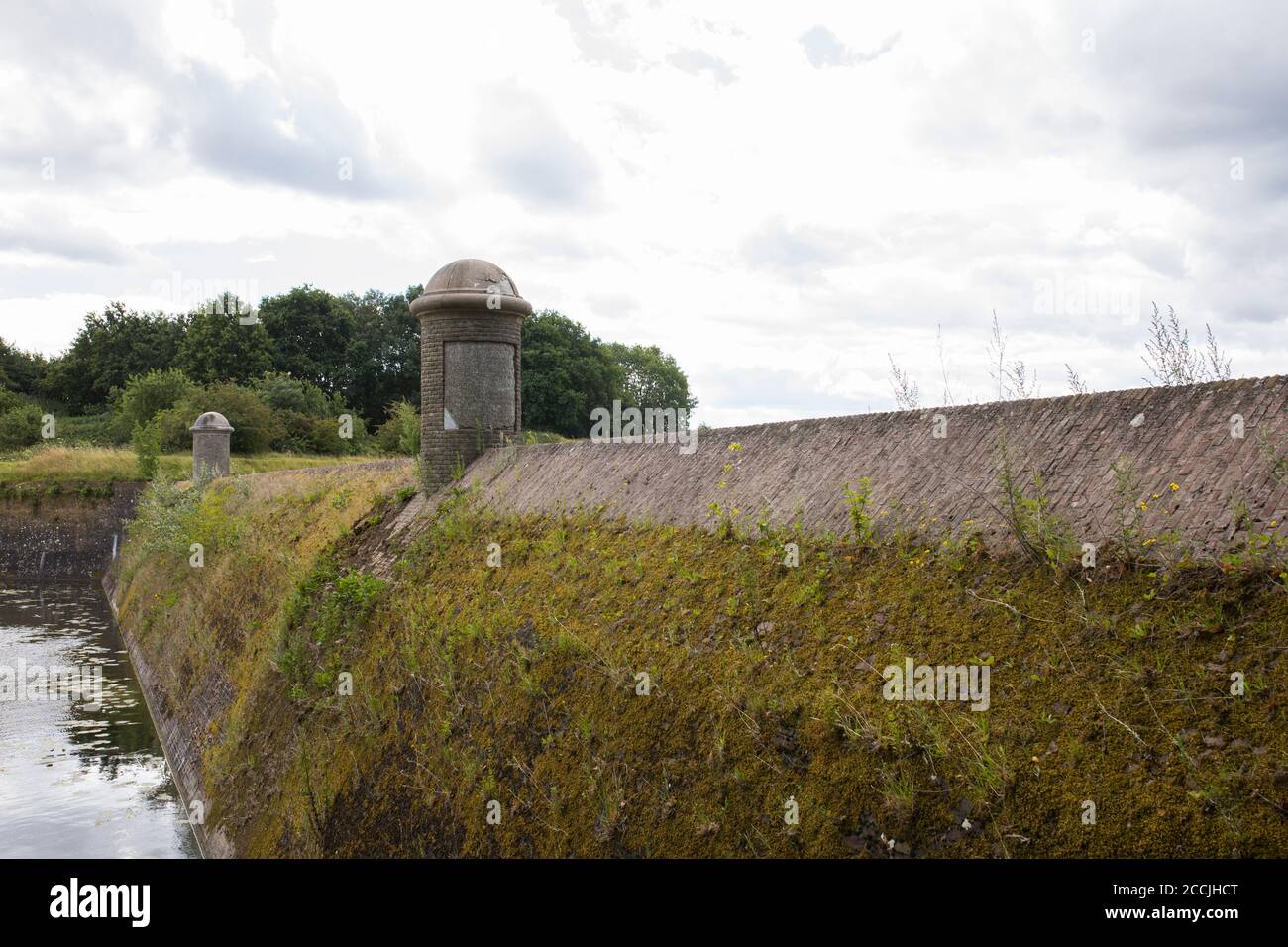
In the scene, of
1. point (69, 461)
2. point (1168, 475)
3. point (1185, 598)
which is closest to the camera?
point (1185, 598)

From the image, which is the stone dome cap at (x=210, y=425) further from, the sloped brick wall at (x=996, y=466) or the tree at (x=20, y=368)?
the tree at (x=20, y=368)

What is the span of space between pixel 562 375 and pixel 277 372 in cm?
1712

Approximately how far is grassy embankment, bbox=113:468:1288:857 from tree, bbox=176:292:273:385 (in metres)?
45.5

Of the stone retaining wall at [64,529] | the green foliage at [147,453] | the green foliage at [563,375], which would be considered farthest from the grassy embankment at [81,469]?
the green foliage at [563,375]

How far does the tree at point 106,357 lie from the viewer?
2263 inches

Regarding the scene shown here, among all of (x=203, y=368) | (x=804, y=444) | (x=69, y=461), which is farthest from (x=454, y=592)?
(x=203, y=368)

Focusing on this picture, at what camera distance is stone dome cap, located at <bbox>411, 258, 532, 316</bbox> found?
1218cm

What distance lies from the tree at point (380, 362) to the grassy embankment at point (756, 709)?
47.8m

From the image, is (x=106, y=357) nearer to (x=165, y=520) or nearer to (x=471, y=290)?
(x=165, y=520)

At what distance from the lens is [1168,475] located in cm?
449

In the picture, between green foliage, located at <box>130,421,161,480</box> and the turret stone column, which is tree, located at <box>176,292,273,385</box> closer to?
green foliage, located at <box>130,421,161,480</box>

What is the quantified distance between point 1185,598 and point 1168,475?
33.2 inches

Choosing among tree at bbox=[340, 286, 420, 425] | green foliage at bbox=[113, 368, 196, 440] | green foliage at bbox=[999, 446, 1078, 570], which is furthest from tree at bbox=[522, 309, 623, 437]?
green foliage at bbox=[999, 446, 1078, 570]

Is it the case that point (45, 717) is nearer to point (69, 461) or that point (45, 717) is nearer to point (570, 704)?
point (570, 704)
